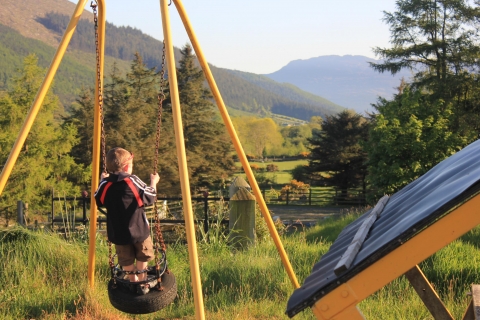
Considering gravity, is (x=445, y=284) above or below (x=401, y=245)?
below

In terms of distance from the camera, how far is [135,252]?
173 inches

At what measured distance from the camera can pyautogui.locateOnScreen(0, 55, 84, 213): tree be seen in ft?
80.3

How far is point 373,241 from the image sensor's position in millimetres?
2580

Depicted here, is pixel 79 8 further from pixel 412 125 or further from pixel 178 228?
pixel 412 125

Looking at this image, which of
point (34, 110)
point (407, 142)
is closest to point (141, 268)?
point (34, 110)

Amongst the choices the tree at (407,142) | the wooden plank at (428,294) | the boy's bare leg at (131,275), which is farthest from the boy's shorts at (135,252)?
the tree at (407,142)

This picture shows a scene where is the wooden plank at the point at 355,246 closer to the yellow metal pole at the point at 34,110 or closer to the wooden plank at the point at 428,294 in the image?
the wooden plank at the point at 428,294

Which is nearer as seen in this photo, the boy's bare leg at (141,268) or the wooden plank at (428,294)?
the wooden plank at (428,294)

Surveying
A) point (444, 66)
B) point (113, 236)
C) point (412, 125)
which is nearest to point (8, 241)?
point (113, 236)

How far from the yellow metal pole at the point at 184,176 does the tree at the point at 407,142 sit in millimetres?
23671

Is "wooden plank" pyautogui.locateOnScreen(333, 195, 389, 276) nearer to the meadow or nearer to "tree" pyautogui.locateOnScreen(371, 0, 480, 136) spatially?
the meadow

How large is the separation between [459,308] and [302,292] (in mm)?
3105

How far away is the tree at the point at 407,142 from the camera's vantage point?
90.9 feet

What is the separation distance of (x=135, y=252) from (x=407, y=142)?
82.6 ft
